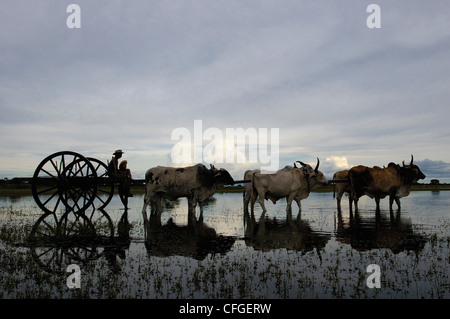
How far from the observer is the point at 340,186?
731 inches

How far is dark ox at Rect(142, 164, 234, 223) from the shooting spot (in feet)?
46.9

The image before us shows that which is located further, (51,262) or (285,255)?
(285,255)

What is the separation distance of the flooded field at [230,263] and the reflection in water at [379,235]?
26 millimetres

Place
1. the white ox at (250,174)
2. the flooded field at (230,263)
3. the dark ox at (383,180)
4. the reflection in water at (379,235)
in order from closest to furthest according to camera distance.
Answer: the flooded field at (230,263) → the reflection in water at (379,235) → the white ox at (250,174) → the dark ox at (383,180)

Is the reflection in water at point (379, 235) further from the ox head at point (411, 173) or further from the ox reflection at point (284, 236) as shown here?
the ox head at point (411, 173)

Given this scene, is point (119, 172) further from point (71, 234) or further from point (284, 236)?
point (284, 236)

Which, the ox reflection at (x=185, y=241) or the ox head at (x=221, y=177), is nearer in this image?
the ox reflection at (x=185, y=241)

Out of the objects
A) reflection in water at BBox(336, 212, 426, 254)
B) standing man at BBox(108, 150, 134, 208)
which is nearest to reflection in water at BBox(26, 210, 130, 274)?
standing man at BBox(108, 150, 134, 208)

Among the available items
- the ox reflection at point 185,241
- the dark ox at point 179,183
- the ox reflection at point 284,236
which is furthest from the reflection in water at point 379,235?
the dark ox at point 179,183

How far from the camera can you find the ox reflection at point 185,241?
25.0ft

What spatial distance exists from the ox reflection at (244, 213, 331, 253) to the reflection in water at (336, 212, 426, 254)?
736 millimetres
